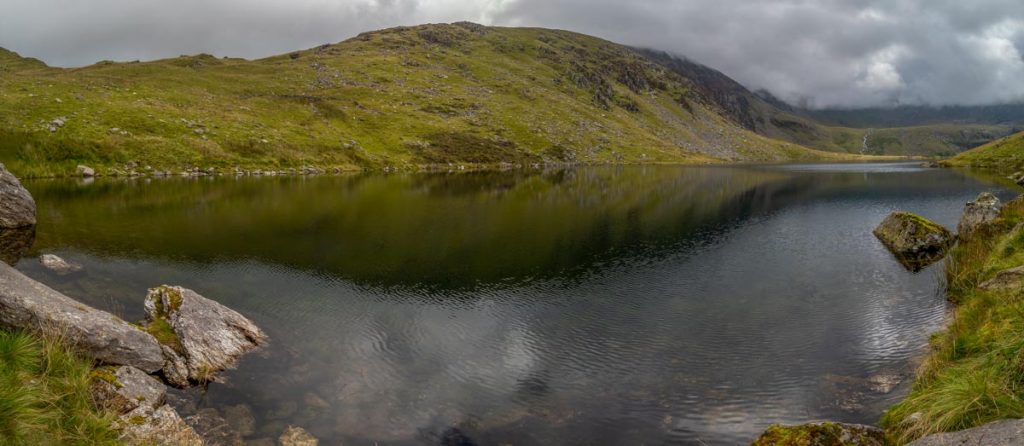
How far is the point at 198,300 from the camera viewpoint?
82.4 feet

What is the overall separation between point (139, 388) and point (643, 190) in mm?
96680

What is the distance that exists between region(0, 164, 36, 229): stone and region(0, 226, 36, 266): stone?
66 centimetres

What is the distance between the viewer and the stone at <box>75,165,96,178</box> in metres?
89.6

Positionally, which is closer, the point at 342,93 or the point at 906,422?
the point at 906,422

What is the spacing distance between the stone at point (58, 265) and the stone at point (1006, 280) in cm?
5296

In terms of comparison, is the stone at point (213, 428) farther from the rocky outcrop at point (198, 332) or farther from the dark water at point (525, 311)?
the rocky outcrop at point (198, 332)

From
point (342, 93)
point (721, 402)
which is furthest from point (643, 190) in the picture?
point (342, 93)

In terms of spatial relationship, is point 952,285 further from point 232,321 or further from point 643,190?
point 643,190

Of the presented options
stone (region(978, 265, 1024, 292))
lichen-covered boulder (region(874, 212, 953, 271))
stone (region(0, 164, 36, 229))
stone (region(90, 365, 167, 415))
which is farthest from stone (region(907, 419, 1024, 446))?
stone (region(0, 164, 36, 229))

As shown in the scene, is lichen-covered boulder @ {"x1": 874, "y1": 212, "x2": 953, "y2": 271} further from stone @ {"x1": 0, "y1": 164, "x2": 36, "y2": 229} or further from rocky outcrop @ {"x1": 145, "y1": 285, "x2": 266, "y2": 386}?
stone @ {"x1": 0, "y1": 164, "x2": 36, "y2": 229}

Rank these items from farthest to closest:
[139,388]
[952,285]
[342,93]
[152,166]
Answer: [342,93] < [152,166] < [952,285] < [139,388]

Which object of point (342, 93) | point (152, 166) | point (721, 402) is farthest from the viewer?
point (342, 93)

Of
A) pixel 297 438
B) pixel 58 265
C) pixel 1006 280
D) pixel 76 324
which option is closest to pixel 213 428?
pixel 297 438

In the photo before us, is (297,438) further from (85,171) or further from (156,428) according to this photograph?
(85,171)
